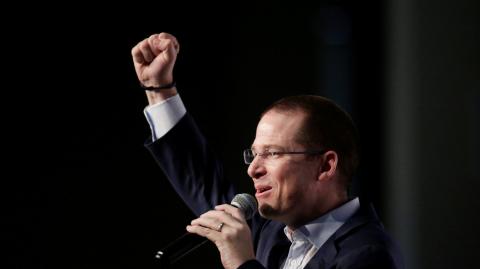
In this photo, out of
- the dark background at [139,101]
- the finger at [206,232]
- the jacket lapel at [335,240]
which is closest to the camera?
the finger at [206,232]

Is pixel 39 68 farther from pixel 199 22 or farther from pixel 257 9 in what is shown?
pixel 257 9

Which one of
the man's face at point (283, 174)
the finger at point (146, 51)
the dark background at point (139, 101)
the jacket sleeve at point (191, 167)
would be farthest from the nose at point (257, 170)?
the dark background at point (139, 101)

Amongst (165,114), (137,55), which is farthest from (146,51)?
(165,114)

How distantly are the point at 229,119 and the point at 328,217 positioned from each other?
4.58 feet

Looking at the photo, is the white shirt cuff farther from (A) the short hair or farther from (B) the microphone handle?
(B) the microphone handle

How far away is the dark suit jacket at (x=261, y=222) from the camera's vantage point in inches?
59.6

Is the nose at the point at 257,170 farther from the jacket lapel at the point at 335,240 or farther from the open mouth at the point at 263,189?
the jacket lapel at the point at 335,240

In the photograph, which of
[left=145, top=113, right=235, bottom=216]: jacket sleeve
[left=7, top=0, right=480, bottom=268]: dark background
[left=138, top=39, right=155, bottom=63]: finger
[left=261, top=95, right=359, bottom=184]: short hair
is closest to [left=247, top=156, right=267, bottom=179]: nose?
[left=261, top=95, right=359, bottom=184]: short hair

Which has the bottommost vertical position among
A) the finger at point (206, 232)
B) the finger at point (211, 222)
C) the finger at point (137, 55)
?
the finger at point (206, 232)

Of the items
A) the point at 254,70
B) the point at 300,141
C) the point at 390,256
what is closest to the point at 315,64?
the point at 254,70

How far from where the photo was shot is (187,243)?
1.52m

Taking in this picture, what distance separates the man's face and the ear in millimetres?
14

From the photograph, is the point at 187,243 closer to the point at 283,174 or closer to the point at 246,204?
the point at 246,204

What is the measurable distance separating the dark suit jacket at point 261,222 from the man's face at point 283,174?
0.40ft
